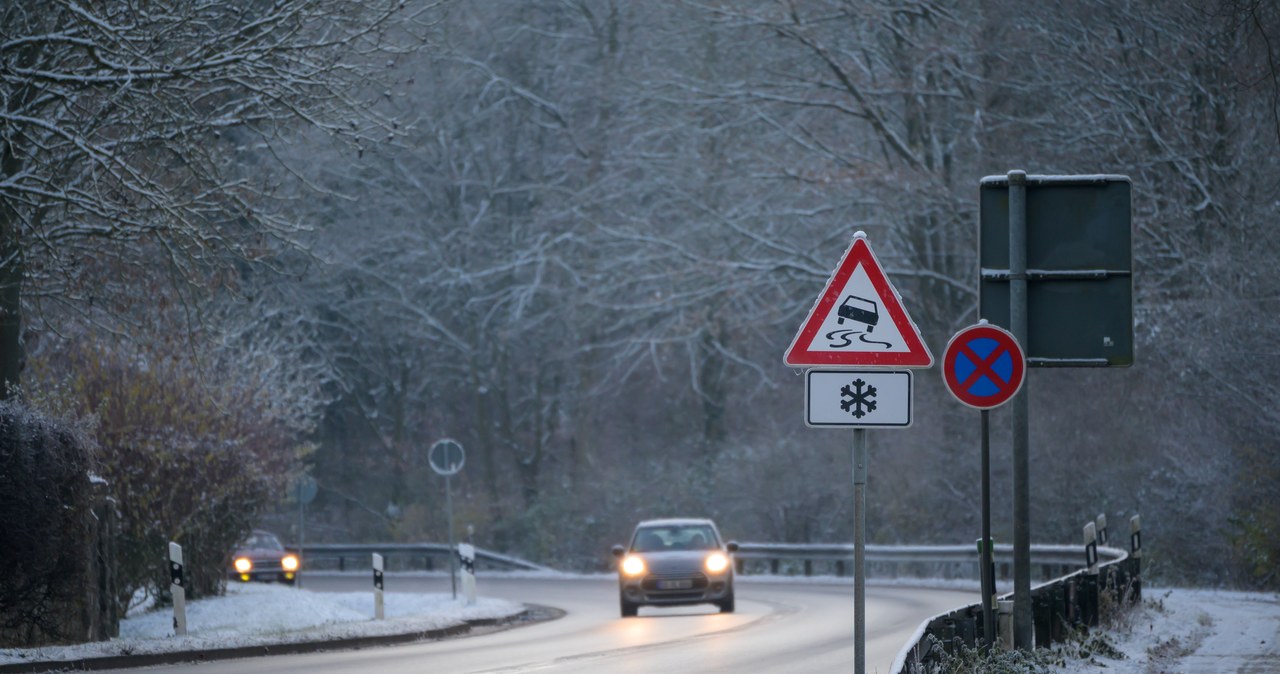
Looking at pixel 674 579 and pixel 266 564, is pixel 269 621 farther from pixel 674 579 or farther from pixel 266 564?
pixel 266 564

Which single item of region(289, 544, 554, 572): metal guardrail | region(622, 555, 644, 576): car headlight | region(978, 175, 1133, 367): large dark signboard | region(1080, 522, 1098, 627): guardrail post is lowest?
region(289, 544, 554, 572): metal guardrail

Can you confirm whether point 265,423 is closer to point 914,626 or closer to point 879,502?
point 914,626

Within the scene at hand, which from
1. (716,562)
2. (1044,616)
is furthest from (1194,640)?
(716,562)

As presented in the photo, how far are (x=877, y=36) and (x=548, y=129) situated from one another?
622 inches

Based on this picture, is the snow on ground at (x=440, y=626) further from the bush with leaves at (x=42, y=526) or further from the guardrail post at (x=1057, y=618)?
the bush with leaves at (x=42, y=526)

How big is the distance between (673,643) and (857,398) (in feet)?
34.0

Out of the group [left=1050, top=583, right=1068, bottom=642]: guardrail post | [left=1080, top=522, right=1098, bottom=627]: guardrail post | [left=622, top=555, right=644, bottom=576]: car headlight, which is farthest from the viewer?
[left=622, top=555, right=644, bottom=576]: car headlight

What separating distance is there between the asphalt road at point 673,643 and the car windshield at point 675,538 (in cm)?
104

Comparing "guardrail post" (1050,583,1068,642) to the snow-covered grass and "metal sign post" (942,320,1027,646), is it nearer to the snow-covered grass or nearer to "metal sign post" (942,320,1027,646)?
the snow-covered grass

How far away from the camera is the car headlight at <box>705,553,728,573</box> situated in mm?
27250

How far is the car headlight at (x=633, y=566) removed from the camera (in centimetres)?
2730

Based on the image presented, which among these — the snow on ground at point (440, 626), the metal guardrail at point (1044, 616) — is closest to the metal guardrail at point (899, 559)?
the snow on ground at point (440, 626)

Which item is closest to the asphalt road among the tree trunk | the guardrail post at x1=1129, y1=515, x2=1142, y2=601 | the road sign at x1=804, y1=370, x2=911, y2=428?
the guardrail post at x1=1129, y1=515, x2=1142, y2=601

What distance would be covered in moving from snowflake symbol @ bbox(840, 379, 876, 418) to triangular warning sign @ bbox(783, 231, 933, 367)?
0.50 feet
